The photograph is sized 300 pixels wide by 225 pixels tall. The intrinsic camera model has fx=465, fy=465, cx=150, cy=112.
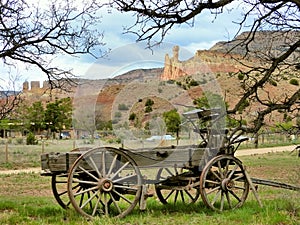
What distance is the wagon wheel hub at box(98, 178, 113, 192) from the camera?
730cm

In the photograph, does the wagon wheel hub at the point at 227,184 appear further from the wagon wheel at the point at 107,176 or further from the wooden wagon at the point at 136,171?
the wagon wheel at the point at 107,176

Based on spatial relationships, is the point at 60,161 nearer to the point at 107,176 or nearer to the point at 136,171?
the point at 107,176

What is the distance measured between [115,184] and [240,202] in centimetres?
230

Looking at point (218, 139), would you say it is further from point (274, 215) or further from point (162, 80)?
point (162, 80)

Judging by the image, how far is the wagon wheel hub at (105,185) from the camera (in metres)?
7.30

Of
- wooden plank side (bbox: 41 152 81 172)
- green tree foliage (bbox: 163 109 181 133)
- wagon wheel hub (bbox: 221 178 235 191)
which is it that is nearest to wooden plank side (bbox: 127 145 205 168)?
wagon wheel hub (bbox: 221 178 235 191)

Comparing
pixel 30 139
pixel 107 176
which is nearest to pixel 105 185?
pixel 107 176

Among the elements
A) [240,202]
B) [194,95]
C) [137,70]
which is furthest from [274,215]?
[194,95]

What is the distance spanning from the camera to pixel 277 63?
10.6 meters

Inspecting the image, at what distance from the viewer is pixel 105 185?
732 centimetres

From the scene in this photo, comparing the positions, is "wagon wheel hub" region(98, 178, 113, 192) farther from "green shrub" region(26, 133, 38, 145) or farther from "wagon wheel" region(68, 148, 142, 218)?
"green shrub" region(26, 133, 38, 145)

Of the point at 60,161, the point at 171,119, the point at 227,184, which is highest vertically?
the point at 171,119

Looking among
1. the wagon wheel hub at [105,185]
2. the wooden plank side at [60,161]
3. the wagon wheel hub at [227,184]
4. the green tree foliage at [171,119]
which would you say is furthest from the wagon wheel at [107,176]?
the green tree foliage at [171,119]

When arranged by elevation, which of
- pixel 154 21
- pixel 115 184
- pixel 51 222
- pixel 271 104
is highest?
pixel 154 21
